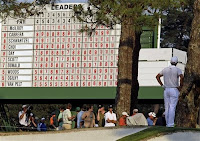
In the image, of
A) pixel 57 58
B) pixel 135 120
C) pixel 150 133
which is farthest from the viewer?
pixel 57 58

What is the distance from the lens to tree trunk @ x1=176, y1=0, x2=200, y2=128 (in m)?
18.8

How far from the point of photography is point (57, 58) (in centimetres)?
3266

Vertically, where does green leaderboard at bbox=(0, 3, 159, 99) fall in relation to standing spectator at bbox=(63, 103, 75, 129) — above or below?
above

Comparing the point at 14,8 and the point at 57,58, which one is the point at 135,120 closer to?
the point at 14,8

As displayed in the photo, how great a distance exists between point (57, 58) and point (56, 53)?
0.22m

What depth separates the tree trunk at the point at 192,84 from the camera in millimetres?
18812

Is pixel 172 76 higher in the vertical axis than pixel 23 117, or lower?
higher

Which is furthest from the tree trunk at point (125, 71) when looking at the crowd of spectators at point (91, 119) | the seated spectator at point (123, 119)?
the seated spectator at point (123, 119)

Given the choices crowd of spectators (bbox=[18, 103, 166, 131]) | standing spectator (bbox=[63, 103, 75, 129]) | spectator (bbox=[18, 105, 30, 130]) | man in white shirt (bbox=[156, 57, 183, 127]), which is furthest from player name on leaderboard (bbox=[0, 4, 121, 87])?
man in white shirt (bbox=[156, 57, 183, 127])

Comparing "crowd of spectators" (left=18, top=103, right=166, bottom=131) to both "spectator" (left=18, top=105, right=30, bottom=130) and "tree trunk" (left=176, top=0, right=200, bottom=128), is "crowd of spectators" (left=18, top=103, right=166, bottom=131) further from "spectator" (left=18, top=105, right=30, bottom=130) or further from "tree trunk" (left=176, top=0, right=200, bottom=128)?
"tree trunk" (left=176, top=0, right=200, bottom=128)

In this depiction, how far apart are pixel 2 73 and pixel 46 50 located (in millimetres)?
2080

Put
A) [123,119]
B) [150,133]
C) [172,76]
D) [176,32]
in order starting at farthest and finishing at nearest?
[176,32]
[123,119]
[172,76]
[150,133]

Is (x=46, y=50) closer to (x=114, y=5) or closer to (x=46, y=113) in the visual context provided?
(x=114, y=5)

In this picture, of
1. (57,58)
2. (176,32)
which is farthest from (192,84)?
(176,32)
